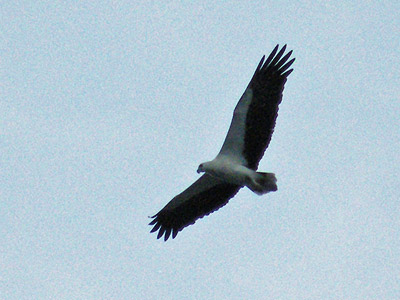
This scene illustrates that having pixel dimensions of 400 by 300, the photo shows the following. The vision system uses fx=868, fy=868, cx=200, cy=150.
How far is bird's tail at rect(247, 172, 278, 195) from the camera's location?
17312 mm

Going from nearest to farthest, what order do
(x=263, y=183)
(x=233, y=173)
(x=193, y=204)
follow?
(x=263, y=183) < (x=233, y=173) < (x=193, y=204)

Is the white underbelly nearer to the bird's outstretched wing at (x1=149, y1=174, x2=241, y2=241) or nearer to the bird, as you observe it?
the bird

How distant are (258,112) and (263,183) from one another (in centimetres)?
145

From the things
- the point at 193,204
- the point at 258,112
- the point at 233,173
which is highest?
the point at 258,112

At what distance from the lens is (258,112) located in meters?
17.6

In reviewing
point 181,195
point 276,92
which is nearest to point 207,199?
point 181,195

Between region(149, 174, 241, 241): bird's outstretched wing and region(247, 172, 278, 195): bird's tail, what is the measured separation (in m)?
1.44

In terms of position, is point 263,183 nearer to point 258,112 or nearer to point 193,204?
point 258,112

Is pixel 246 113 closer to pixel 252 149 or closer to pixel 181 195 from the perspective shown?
pixel 252 149

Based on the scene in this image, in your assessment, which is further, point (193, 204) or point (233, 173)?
point (193, 204)

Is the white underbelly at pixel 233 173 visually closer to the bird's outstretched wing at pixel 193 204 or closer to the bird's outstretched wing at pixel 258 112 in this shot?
the bird's outstretched wing at pixel 258 112

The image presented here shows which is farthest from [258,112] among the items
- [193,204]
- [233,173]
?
[193,204]

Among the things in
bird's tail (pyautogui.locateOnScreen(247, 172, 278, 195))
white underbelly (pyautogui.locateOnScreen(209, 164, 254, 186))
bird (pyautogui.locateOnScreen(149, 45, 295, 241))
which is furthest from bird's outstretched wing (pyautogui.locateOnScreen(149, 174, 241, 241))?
bird's tail (pyautogui.locateOnScreen(247, 172, 278, 195))

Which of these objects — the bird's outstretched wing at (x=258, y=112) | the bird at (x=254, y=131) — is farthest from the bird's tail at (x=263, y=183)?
the bird's outstretched wing at (x=258, y=112)
